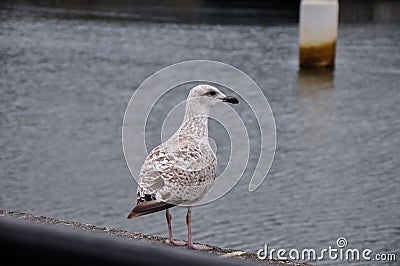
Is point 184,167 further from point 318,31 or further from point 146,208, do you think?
point 318,31

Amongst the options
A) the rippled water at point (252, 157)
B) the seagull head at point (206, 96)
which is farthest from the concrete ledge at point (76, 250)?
the rippled water at point (252, 157)

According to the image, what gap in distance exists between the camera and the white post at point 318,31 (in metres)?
27.4

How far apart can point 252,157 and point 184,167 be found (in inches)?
422

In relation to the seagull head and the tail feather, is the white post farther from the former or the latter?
the tail feather

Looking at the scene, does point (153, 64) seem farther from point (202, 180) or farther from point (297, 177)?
point (202, 180)

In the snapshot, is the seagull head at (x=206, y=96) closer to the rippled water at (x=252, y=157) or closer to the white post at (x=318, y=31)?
the rippled water at (x=252, y=157)

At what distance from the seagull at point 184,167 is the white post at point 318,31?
915 inches

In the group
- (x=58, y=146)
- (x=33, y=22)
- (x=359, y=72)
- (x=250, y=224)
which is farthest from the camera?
(x=33, y=22)

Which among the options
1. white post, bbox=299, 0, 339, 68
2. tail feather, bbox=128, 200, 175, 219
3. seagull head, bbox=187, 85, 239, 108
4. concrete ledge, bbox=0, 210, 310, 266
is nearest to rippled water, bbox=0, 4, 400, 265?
white post, bbox=299, 0, 339, 68

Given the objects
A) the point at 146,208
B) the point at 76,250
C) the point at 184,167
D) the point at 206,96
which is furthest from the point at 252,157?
the point at 76,250

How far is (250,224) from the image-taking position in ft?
35.2

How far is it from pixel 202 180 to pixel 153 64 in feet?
78.9

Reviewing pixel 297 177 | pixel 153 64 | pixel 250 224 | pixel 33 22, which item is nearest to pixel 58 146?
pixel 297 177

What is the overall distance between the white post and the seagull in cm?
2323
